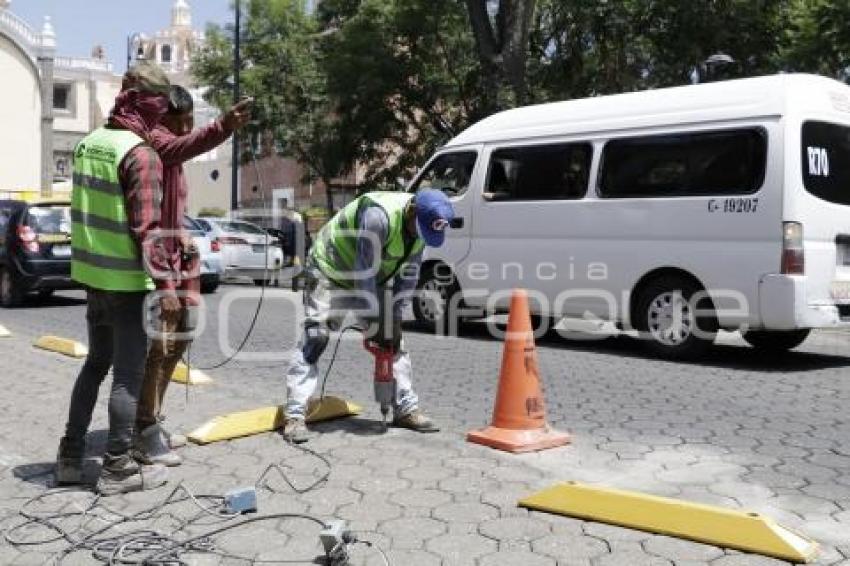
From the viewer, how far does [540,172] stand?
1024 centimetres

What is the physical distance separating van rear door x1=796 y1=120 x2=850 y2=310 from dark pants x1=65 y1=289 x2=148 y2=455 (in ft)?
19.3

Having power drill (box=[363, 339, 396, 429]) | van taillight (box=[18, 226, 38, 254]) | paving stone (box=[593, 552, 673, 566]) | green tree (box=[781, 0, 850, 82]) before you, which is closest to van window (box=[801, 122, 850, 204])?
power drill (box=[363, 339, 396, 429])

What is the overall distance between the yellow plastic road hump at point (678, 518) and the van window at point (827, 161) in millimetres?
5160

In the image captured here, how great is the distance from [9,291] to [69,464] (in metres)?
10.9

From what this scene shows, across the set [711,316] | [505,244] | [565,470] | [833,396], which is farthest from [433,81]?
[565,470]

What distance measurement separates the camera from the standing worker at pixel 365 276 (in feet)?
17.7

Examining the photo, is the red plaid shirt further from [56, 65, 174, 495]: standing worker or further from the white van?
the white van

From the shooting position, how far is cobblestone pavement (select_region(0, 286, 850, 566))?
154 inches

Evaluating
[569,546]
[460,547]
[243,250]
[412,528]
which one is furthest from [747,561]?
[243,250]

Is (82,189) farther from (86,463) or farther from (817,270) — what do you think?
(817,270)

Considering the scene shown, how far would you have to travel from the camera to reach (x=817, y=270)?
8.38 metres

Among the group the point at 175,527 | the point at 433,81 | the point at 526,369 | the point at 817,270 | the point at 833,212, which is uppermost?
the point at 433,81

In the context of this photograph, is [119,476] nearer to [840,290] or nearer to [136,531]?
[136,531]

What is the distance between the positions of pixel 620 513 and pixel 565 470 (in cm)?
90
